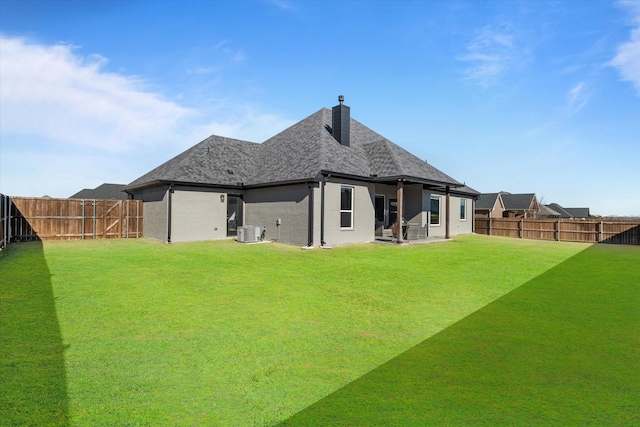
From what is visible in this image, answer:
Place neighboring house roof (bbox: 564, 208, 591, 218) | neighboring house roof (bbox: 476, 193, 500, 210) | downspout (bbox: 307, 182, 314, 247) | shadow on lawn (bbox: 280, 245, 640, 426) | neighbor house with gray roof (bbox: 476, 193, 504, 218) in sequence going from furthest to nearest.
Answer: neighboring house roof (bbox: 564, 208, 591, 218)
neighboring house roof (bbox: 476, 193, 500, 210)
neighbor house with gray roof (bbox: 476, 193, 504, 218)
downspout (bbox: 307, 182, 314, 247)
shadow on lawn (bbox: 280, 245, 640, 426)

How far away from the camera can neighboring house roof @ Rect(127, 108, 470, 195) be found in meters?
16.1

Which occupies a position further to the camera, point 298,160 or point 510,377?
point 298,160

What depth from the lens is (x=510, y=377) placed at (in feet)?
10.9

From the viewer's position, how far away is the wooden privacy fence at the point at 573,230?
63.1 ft

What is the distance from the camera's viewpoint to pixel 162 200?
1720 cm

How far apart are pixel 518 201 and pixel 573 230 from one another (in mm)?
30892

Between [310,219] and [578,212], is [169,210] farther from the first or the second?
[578,212]

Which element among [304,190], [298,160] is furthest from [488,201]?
[304,190]

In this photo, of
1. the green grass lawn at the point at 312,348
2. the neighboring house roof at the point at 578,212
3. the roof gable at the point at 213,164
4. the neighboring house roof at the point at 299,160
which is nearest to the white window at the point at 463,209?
the neighboring house roof at the point at 299,160

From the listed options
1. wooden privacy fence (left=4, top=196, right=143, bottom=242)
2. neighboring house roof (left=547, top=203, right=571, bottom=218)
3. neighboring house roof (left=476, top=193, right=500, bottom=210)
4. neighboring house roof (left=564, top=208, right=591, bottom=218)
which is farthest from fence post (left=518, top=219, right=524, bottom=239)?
neighboring house roof (left=564, top=208, right=591, bottom=218)

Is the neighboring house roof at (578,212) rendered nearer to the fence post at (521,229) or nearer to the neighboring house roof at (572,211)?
the neighboring house roof at (572,211)

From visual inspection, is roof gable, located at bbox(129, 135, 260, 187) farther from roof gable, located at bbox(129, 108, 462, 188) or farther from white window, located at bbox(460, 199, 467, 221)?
white window, located at bbox(460, 199, 467, 221)

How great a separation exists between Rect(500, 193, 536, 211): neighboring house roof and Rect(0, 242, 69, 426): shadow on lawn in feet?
173

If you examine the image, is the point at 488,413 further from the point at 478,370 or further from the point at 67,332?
the point at 67,332
